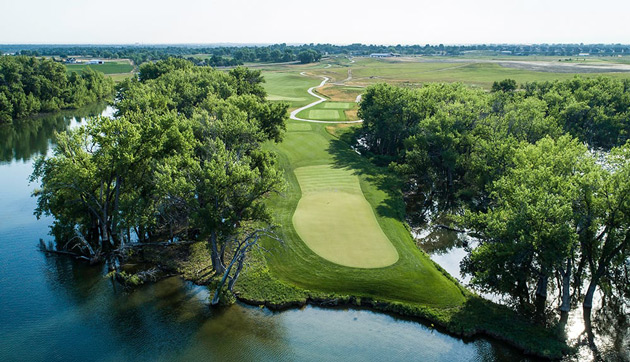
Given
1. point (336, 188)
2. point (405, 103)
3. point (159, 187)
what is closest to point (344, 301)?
point (159, 187)

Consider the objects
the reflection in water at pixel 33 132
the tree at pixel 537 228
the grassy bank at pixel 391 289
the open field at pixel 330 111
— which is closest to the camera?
the tree at pixel 537 228

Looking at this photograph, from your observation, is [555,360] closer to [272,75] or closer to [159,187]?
[159,187]

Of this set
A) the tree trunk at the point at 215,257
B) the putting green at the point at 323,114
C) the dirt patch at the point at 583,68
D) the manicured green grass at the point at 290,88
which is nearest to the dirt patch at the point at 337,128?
the putting green at the point at 323,114

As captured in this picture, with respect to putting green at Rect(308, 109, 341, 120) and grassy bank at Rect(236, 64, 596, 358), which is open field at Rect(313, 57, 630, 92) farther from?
grassy bank at Rect(236, 64, 596, 358)

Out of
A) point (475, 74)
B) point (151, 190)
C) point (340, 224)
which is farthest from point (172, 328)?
point (475, 74)

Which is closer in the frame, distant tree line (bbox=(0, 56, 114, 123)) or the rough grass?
the rough grass

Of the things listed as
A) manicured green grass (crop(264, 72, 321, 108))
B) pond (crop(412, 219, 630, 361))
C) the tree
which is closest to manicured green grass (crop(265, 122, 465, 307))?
pond (crop(412, 219, 630, 361))

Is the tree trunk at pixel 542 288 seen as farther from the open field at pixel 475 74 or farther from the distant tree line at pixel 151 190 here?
the open field at pixel 475 74
